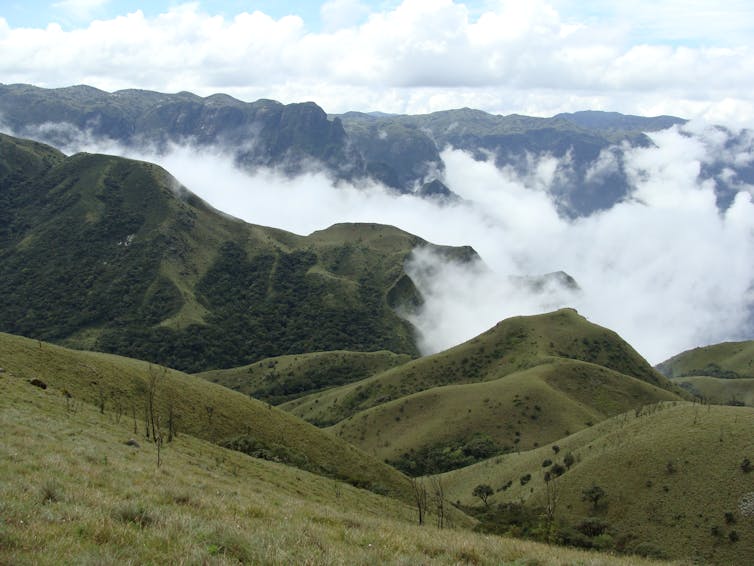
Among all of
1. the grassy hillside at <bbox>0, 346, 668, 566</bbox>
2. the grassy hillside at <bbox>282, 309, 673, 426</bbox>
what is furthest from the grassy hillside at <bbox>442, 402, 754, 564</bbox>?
the grassy hillside at <bbox>282, 309, 673, 426</bbox>

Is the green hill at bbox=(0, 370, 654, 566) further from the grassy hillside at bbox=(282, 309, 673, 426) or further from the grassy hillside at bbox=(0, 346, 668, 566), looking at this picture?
the grassy hillside at bbox=(282, 309, 673, 426)

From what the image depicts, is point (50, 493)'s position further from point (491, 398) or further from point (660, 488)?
point (491, 398)

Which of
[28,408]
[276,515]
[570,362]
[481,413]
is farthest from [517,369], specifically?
[276,515]

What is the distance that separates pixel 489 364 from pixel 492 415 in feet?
157

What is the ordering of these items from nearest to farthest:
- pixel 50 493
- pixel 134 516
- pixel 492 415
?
pixel 134 516 < pixel 50 493 < pixel 492 415

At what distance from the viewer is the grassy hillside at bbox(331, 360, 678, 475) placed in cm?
12825

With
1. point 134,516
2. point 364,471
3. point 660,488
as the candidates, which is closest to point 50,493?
point 134,516

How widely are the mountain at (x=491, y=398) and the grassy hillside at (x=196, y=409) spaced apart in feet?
166

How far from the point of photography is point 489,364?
184 metres

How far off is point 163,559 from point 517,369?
6643 inches

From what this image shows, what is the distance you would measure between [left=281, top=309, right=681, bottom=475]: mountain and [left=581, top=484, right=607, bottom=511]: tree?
51.1 meters

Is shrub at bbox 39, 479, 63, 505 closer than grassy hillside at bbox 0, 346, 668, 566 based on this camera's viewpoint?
No

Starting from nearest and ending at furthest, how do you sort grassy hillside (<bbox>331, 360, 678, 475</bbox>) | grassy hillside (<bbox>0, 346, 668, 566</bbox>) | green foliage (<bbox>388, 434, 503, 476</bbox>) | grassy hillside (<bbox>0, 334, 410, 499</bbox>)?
grassy hillside (<bbox>0, 346, 668, 566</bbox>)
grassy hillside (<bbox>0, 334, 410, 499</bbox>)
green foliage (<bbox>388, 434, 503, 476</bbox>)
grassy hillside (<bbox>331, 360, 678, 475</bbox>)

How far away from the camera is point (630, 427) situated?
84.9m
